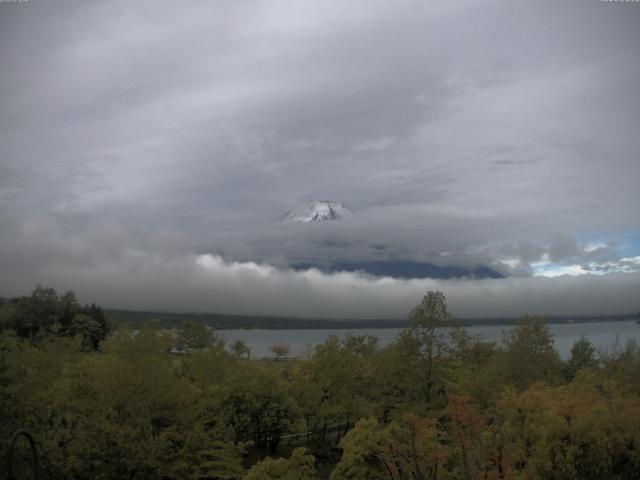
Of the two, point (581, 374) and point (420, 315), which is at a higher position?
point (420, 315)

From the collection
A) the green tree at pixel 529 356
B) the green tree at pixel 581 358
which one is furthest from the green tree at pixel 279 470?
the green tree at pixel 581 358

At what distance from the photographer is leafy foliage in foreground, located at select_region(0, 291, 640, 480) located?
20005mm

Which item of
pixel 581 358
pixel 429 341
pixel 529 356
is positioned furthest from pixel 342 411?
pixel 581 358

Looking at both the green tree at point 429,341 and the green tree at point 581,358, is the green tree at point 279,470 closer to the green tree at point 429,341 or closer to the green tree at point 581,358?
the green tree at point 429,341

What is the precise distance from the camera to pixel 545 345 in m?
36.6

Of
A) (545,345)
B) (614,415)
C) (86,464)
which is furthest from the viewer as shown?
(545,345)

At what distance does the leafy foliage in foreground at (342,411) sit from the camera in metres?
20.0

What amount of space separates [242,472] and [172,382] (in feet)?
20.8

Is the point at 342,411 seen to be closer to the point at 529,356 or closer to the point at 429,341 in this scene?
the point at 429,341

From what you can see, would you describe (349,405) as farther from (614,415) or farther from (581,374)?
(614,415)

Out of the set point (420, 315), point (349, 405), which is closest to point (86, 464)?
point (349, 405)

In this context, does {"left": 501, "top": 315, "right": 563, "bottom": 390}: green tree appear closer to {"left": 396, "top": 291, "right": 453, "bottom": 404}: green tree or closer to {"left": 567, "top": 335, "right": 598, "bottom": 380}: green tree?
{"left": 396, "top": 291, "right": 453, "bottom": 404}: green tree

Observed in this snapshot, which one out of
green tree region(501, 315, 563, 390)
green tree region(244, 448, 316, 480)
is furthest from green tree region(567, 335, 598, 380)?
green tree region(244, 448, 316, 480)

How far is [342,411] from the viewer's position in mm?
40750
